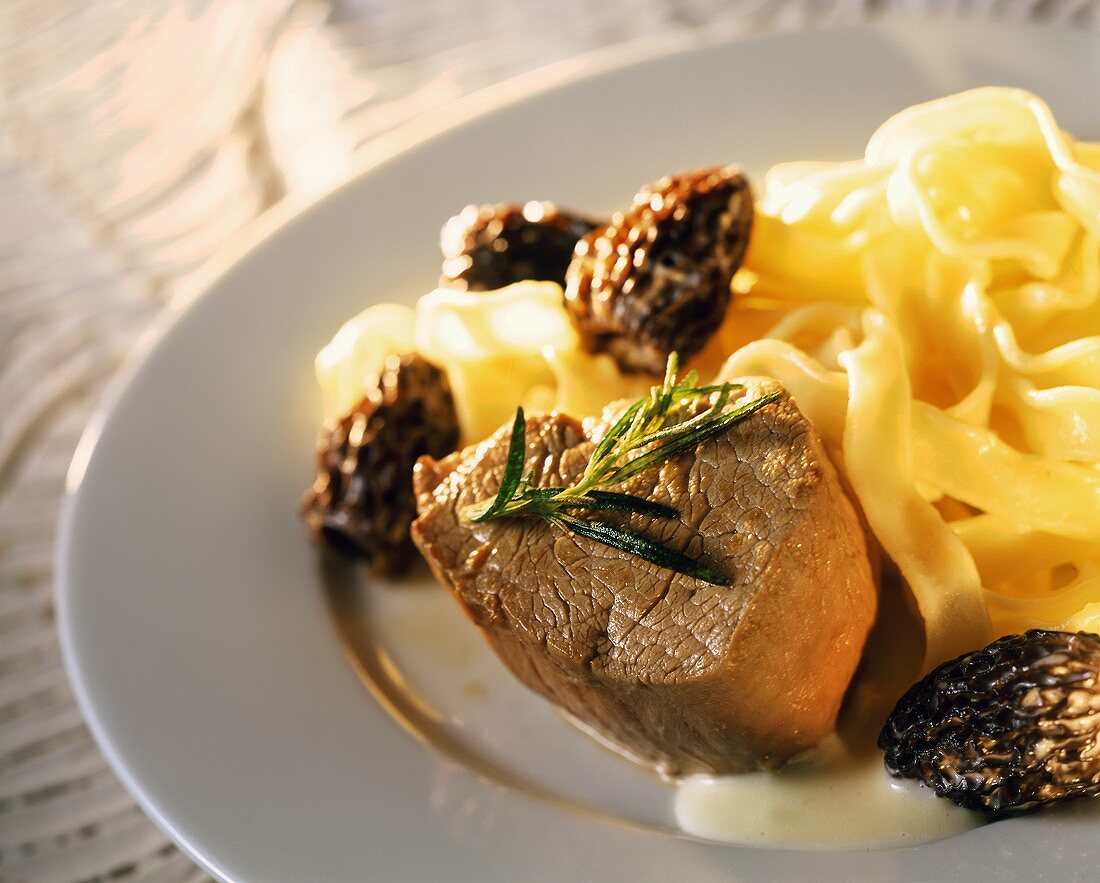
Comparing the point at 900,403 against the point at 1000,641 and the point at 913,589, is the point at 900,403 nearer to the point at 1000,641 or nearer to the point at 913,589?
the point at 913,589

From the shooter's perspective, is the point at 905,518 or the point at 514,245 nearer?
the point at 905,518

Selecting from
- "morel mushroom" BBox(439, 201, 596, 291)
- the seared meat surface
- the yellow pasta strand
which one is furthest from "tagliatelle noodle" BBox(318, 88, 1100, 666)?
the seared meat surface

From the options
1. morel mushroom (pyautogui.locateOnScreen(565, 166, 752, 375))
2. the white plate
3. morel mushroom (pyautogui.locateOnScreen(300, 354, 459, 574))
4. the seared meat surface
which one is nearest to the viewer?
the seared meat surface

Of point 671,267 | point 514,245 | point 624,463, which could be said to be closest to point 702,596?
point 624,463

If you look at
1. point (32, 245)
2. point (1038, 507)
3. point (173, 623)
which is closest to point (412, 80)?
point (32, 245)

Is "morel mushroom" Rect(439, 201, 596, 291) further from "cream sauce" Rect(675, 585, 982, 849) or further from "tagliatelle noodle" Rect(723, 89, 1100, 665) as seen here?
"cream sauce" Rect(675, 585, 982, 849)

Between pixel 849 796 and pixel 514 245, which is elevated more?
pixel 514 245

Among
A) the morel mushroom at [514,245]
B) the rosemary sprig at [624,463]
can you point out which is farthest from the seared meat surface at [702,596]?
the morel mushroom at [514,245]

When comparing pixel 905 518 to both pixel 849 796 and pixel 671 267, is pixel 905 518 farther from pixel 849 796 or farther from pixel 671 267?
pixel 671 267
